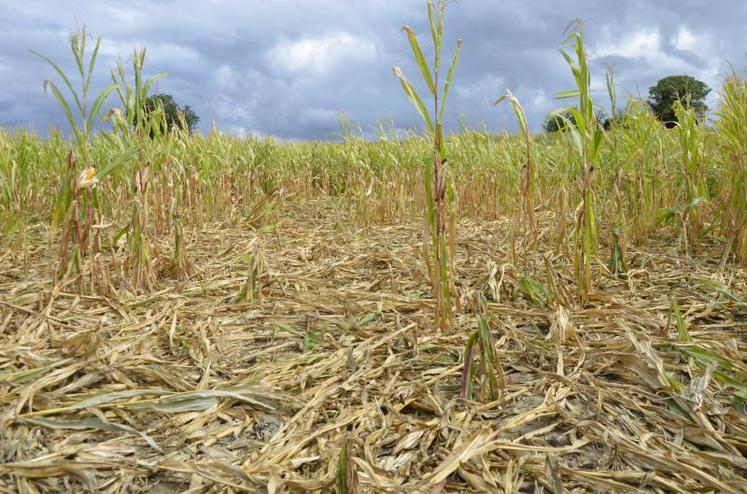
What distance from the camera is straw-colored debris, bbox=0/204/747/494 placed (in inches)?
44.3

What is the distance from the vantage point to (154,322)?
6.27 ft

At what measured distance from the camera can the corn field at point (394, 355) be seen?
1146 mm

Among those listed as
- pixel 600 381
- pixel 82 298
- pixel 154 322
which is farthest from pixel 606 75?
pixel 82 298

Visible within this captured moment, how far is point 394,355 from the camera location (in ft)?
5.15

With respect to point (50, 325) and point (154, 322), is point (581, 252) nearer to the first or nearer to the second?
A: point (154, 322)

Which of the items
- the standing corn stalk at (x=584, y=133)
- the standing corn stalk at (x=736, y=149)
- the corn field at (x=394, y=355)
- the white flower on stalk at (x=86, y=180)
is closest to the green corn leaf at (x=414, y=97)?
the corn field at (x=394, y=355)

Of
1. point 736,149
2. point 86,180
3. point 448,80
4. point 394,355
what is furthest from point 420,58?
point 736,149

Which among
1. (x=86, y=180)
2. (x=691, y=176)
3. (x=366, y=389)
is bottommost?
(x=366, y=389)

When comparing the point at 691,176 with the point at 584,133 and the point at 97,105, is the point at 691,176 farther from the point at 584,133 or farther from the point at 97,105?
the point at 97,105

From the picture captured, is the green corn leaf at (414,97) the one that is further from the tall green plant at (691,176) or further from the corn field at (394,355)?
the tall green plant at (691,176)

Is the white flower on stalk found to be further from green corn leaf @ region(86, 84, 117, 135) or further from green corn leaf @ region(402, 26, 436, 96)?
green corn leaf @ region(402, 26, 436, 96)

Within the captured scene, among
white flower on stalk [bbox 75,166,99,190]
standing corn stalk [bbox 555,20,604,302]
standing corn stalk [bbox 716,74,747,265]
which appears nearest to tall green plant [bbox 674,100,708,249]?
standing corn stalk [bbox 716,74,747,265]

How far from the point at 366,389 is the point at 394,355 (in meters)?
0.19

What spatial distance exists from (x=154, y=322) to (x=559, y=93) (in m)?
1.67
